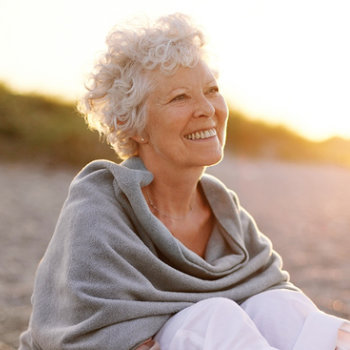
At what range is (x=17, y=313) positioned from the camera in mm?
3646

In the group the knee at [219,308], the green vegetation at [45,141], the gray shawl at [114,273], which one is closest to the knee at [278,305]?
the gray shawl at [114,273]

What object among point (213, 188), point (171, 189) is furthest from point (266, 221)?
point (171, 189)

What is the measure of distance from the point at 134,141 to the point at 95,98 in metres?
0.23

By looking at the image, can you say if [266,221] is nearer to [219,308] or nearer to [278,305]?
[278,305]

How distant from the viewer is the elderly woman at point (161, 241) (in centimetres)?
189

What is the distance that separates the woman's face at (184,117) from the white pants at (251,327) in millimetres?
561

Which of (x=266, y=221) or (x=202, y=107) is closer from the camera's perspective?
(x=202, y=107)

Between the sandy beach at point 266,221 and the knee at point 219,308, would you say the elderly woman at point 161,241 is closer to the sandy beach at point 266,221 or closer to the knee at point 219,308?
the knee at point 219,308

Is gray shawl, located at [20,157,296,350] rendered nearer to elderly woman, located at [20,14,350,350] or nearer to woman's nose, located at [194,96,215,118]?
elderly woman, located at [20,14,350,350]

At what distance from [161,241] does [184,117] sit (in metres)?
0.47

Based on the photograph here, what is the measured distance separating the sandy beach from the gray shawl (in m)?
1.33

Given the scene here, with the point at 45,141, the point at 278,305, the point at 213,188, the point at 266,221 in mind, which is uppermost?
the point at 213,188

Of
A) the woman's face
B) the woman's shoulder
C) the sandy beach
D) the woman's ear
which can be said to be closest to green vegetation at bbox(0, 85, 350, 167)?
the sandy beach

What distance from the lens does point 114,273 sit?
1946mm
